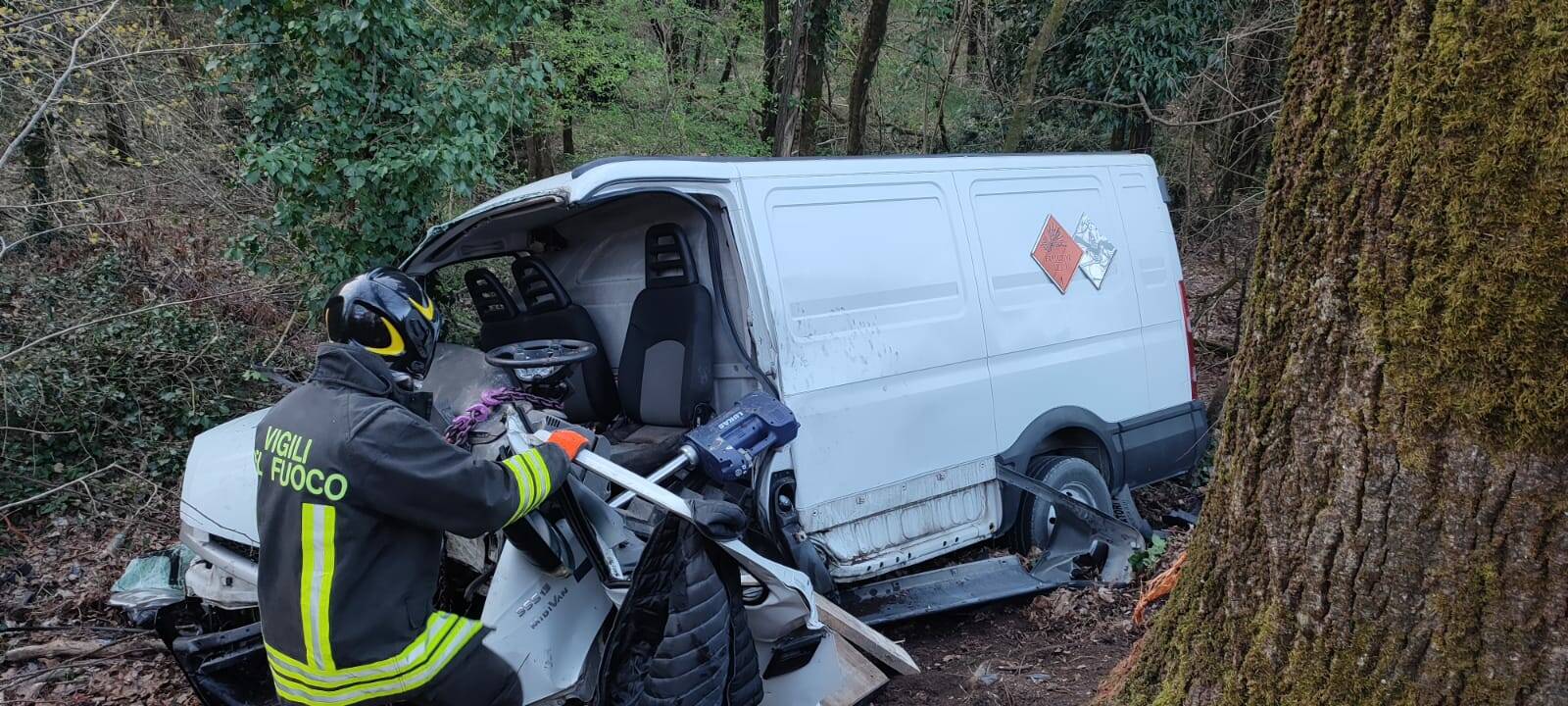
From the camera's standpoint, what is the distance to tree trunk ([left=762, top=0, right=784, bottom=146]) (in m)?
12.5

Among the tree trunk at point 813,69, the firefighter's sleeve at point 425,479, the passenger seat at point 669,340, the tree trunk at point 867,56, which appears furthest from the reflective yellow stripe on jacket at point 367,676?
the tree trunk at point 813,69

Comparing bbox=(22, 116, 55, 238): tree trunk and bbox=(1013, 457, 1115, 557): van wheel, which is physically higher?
bbox=(22, 116, 55, 238): tree trunk

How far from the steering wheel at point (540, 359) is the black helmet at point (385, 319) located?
0.72 m

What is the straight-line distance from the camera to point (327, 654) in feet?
7.46

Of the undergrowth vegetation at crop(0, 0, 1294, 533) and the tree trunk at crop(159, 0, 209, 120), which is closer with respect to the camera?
the undergrowth vegetation at crop(0, 0, 1294, 533)

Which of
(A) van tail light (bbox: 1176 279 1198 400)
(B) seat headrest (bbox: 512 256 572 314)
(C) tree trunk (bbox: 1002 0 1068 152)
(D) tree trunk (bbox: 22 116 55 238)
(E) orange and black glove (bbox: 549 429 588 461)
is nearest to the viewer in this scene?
(E) orange and black glove (bbox: 549 429 588 461)

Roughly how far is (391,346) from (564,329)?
2041 mm

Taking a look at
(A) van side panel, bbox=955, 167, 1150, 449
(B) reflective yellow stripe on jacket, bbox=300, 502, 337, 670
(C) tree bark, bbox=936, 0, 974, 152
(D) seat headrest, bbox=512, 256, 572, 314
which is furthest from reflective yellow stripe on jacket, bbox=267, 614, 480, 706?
(C) tree bark, bbox=936, 0, 974, 152

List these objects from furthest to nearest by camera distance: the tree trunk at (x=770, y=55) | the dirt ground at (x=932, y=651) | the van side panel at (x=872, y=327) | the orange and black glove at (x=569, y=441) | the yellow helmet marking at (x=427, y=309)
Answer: the tree trunk at (x=770, y=55) < the van side panel at (x=872, y=327) < the dirt ground at (x=932, y=651) < the orange and black glove at (x=569, y=441) < the yellow helmet marking at (x=427, y=309)

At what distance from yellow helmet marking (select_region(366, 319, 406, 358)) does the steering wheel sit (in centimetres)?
78

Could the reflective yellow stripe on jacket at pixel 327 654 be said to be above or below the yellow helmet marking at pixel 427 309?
below

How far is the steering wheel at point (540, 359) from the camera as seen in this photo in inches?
130

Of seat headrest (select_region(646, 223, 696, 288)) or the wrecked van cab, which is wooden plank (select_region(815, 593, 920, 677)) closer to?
the wrecked van cab

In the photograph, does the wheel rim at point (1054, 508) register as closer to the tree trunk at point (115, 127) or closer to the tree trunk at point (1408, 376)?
the tree trunk at point (1408, 376)
